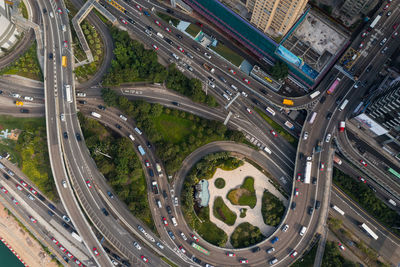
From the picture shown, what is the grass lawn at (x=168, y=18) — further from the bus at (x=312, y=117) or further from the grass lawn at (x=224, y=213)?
the grass lawn at (x=224, y=213)

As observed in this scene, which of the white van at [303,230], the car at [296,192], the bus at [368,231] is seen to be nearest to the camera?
the white van at [303,230]

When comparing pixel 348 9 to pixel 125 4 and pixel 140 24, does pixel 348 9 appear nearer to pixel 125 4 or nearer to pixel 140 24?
pixel 140 24

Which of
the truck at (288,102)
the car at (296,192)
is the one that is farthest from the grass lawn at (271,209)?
the truck at (288,102)

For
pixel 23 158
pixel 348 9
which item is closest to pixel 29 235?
pixel 23 158

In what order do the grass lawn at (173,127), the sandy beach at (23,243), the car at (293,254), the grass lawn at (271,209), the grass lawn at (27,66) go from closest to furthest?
the car at (293,254)
the grass lawn at (271,209)
the sandy beach at (23,243)
the grass lawn at (173,127)
the grass lawn at (27,66)

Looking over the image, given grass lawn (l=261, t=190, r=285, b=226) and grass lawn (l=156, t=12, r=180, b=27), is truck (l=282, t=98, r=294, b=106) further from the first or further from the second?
grass lawn (l=156, t=12, r=180, b=27)
